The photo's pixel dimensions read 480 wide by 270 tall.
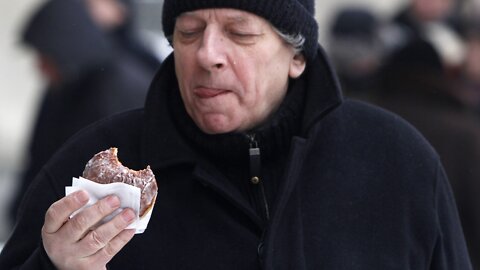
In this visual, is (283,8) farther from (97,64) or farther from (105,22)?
(105,22)

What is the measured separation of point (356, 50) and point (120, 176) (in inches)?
221

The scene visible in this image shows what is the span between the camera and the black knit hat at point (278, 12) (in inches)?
124

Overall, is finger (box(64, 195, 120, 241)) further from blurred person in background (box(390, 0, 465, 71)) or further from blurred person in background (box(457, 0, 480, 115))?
blurred person in background (box(390, 0, 465, 71))

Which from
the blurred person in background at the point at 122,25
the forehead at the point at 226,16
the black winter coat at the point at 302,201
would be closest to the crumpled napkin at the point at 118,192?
the black winter coat at the point at 302,201

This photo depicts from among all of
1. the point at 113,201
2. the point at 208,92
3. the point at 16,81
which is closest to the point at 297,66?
the point at 208,92

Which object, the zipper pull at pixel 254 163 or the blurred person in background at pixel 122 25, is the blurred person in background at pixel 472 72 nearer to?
the blurred person in background at pixel 122 25

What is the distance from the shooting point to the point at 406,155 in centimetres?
343

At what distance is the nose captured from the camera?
10.2 ft

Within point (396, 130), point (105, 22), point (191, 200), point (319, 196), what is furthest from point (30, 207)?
point (105, 22)

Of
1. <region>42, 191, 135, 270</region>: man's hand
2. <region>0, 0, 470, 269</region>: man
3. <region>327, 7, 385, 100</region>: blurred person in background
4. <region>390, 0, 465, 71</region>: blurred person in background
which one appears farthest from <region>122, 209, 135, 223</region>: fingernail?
<region>390, 0, 465, 71</region>: blurred person in background

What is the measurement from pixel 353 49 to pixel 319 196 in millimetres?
5143

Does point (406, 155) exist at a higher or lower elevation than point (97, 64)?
higher

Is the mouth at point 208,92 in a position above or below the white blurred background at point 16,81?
above

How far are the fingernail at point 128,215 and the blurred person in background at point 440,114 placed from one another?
2968 mm
